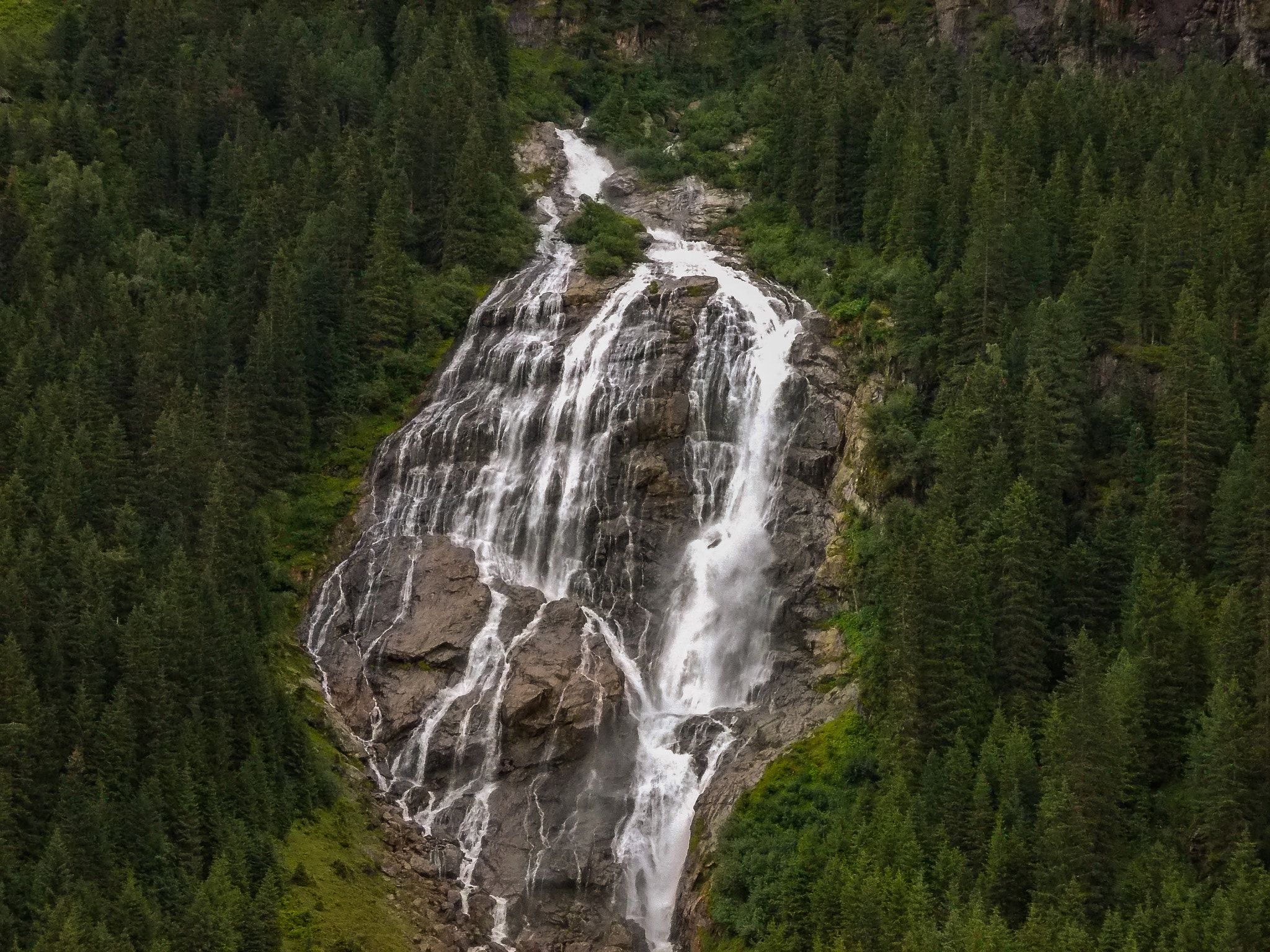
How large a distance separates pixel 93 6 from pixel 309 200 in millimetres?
35648

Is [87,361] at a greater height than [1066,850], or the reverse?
[87,361]

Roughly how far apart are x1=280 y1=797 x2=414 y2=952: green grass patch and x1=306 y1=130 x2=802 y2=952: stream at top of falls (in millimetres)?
3125

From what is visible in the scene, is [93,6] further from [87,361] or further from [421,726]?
[421,726]

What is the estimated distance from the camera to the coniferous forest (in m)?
66.8

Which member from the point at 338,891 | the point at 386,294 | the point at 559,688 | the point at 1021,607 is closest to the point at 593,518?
the point at 559,688

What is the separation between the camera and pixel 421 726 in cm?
8194

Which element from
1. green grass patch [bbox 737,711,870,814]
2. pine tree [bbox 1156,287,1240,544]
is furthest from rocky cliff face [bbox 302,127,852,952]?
pine tree [bbox 1156,287,1240,544]

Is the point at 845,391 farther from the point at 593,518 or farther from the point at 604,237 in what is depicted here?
the point at 604,237

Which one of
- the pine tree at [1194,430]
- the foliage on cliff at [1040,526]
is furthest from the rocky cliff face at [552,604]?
the pine tree at [1194,430]

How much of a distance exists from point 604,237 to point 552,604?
34.0m

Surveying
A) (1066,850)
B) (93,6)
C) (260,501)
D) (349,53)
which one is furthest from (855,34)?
(1066,850)

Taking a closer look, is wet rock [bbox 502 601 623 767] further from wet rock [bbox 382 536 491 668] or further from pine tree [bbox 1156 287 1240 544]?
pine tree [bbox 1156 287 1240 544]

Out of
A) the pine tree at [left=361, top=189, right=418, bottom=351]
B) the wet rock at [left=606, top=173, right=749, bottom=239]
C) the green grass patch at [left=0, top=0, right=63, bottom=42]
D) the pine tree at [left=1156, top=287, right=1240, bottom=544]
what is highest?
the green grass patch at [left=0, top=0, right=63, bottom=42]

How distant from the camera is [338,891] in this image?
73.4 metres
